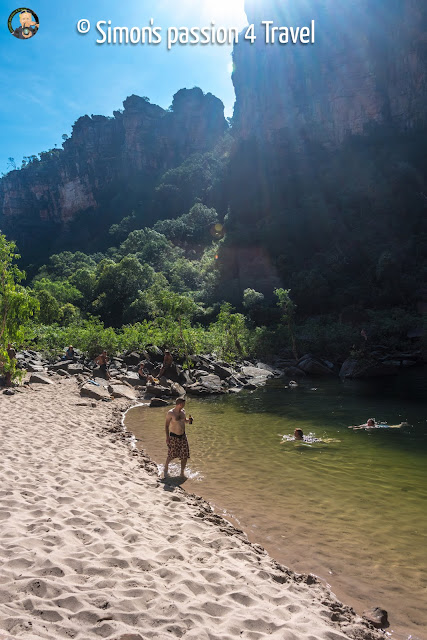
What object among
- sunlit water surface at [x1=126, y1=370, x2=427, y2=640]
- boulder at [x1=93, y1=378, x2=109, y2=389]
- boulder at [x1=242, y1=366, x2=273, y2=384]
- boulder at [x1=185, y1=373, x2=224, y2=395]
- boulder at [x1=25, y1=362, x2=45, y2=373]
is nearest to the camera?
sunlit water surface at [x1=126, y1=370, x2=427, y2=640]

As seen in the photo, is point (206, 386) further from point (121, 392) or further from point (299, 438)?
point (299, 438)

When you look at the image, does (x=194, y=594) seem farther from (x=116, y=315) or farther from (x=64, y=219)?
(x=64, y=219)

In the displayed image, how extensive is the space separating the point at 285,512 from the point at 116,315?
4740 centimetres

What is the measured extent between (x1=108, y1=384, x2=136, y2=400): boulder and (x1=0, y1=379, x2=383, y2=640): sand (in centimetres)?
930

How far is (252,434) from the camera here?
12.0m

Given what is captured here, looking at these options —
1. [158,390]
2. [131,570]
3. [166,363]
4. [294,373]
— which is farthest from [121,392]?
[294,373]

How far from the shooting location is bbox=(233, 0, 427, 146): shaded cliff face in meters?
56.3

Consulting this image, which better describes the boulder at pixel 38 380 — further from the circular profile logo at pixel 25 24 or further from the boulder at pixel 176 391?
the circular profile logo at pixel 25 24

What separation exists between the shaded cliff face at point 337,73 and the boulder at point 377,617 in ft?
218

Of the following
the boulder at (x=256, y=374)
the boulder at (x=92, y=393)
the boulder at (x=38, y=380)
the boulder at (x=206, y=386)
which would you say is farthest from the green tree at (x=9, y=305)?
the boulder at (x=256, y=374)

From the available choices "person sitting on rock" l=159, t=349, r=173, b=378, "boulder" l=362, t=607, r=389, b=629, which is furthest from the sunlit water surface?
"person sitting on rock" l=159, t=349, r=173, b=378

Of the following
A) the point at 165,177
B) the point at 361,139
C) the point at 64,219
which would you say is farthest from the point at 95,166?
the point at 361,139

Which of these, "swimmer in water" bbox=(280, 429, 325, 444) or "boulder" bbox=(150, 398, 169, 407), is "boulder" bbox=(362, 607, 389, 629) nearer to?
"swimmer in water" bbox=(280, 429, 325, 444)

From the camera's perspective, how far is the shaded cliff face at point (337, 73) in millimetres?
56344
